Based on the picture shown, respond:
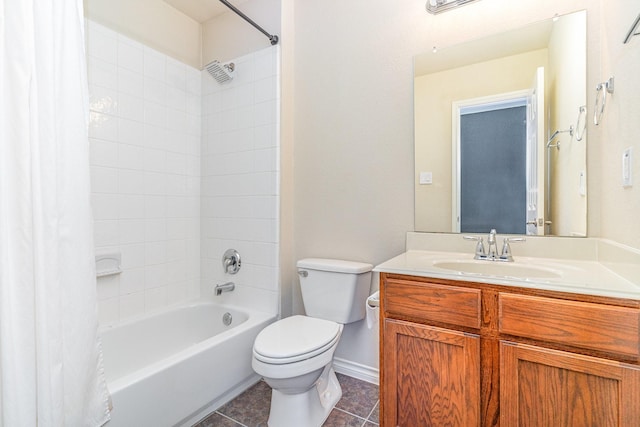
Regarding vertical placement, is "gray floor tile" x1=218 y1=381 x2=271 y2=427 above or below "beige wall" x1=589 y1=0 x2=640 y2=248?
below

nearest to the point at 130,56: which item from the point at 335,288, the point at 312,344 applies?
the point at 335,288

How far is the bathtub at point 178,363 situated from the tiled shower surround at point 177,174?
131 mm

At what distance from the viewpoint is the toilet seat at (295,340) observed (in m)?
1.36

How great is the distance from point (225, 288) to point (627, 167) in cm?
213

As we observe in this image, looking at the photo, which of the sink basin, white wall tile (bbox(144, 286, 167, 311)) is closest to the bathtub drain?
white wall tile (bbox(144, 286, 167, 311))

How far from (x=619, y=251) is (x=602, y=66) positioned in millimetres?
773

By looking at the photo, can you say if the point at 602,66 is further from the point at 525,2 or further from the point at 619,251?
the point at 619,251

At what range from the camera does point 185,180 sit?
232 cm

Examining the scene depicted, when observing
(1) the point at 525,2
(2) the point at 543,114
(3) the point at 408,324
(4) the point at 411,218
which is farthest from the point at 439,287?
(1) the point at 525,2

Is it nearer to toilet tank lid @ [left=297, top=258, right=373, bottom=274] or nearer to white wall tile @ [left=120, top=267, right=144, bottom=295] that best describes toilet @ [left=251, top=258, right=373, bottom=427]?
toilet tank lid @ [left=297, top=258, right=373, bottom=274]

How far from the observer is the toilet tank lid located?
5.75ft

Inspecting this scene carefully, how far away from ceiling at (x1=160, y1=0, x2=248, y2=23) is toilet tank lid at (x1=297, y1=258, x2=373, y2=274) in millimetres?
1860

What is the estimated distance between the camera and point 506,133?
1505 mm

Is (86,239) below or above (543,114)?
below
